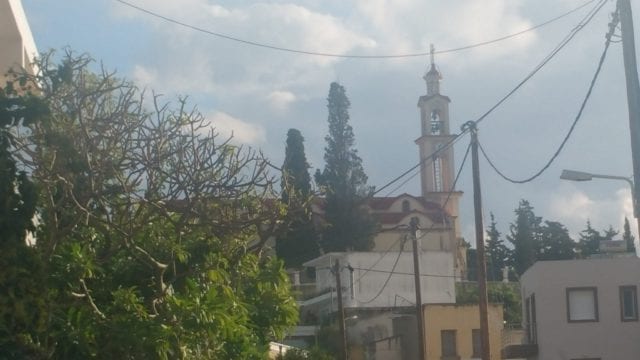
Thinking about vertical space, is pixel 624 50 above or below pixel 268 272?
above

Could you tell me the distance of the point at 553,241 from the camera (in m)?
98.6

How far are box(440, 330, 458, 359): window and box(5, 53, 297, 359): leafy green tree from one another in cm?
4182

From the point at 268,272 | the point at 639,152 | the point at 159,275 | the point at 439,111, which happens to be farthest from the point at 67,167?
the point at 439,111

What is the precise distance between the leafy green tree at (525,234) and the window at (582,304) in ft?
185

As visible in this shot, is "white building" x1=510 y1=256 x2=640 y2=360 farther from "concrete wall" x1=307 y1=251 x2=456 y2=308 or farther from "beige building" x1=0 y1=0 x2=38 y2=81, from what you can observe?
"beige building" x1=0 y1=0 x2=38 y2=81

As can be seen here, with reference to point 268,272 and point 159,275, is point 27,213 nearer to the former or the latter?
point 159,275

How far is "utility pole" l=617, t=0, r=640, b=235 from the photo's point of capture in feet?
52.6

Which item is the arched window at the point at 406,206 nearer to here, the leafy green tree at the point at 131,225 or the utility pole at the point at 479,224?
the utility pole at the point at 479,224

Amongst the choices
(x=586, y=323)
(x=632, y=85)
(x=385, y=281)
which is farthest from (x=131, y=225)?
(x=385, y=281)

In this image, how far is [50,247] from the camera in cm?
1324

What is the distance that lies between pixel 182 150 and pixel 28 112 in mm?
2270

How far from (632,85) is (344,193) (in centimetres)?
6219

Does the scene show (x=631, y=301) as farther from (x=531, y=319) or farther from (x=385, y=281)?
(x=385, y=281)

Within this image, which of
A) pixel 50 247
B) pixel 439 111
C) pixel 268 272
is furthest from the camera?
pixel 439 111
